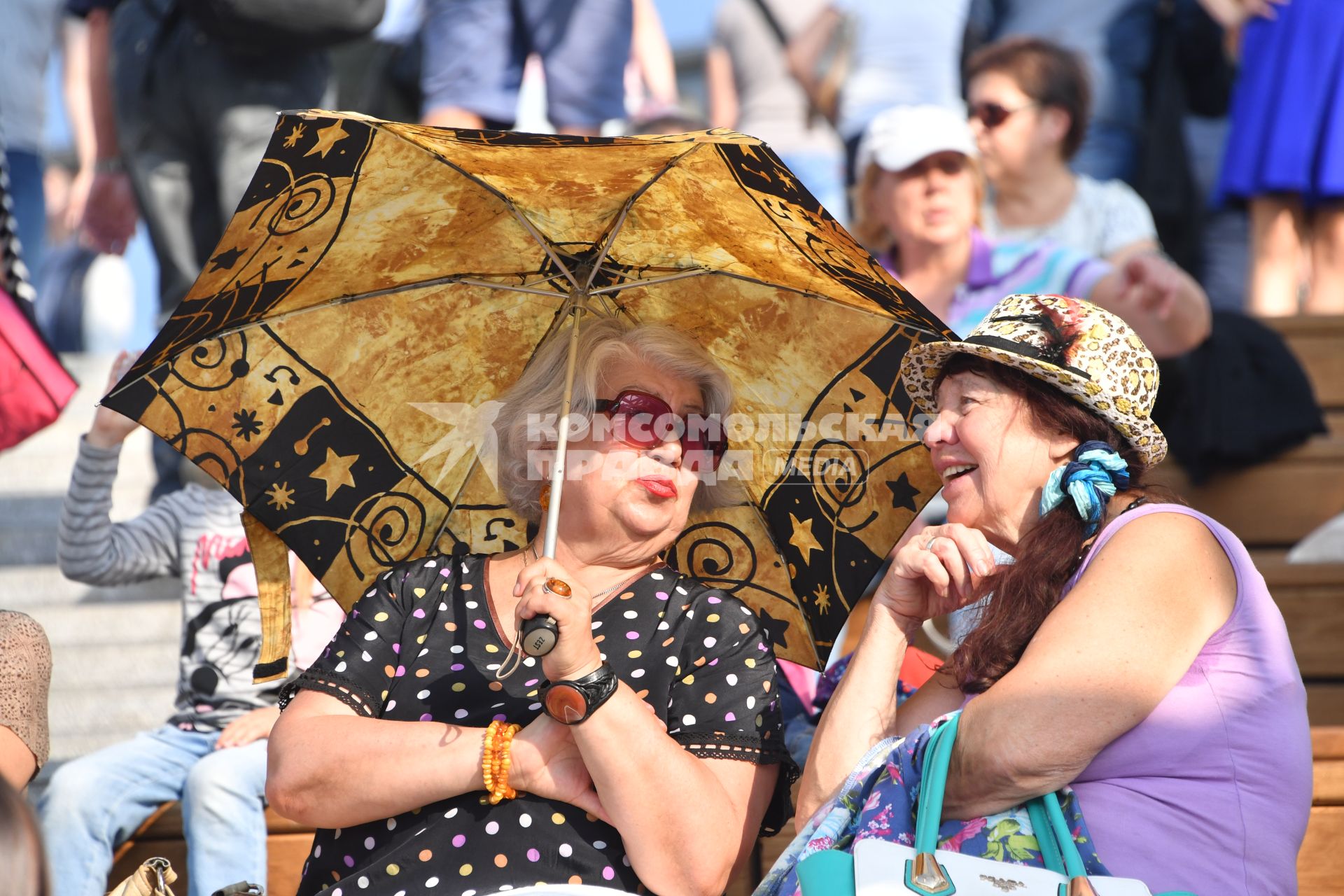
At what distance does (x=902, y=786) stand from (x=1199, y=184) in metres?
4.78

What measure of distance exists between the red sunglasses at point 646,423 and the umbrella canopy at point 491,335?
148mm

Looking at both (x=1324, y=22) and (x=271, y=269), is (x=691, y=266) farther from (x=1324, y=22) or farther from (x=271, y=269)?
(x=1324, y=22)

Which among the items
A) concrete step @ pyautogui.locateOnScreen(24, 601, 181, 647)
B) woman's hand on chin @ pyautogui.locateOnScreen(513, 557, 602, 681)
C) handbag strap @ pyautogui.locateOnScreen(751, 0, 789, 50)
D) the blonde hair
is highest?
handbag strap @ pyautogui.locateOnScreen(751, 0, 789, 50)

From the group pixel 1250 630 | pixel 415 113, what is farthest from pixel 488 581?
Result: pixel 415 113

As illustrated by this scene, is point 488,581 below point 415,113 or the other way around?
below

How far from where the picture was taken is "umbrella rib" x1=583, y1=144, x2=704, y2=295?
2488 mm

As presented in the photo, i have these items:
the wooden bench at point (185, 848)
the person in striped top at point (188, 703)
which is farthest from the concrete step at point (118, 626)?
the wooden bench at point (185, 848)

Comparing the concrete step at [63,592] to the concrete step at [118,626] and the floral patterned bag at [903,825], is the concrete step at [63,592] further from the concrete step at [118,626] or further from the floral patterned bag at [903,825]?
the floral patterned bag at [903,825]

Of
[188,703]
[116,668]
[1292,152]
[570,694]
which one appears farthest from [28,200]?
[1292,152]

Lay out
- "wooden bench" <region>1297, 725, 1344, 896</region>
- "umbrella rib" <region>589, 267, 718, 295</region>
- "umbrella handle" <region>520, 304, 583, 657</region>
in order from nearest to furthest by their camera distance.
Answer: "umbrella handle" <region>520, 304, 583, 657</region>
"umbrella rib" <region>589, 267, 718, 295</region>
"wooden bench" <region>1297, 725, 1344, 896</region>

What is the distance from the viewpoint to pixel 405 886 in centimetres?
237

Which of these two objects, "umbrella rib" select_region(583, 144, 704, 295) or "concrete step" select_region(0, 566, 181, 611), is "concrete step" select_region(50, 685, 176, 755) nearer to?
"concrete step" select_region(0, 566, 181, 611)

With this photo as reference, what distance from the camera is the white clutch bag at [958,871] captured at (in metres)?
2.06

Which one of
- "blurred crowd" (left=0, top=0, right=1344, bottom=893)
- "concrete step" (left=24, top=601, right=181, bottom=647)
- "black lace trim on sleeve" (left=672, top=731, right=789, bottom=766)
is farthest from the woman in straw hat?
"concrete step" (left=24, top=601, right=181, bottom=647)
